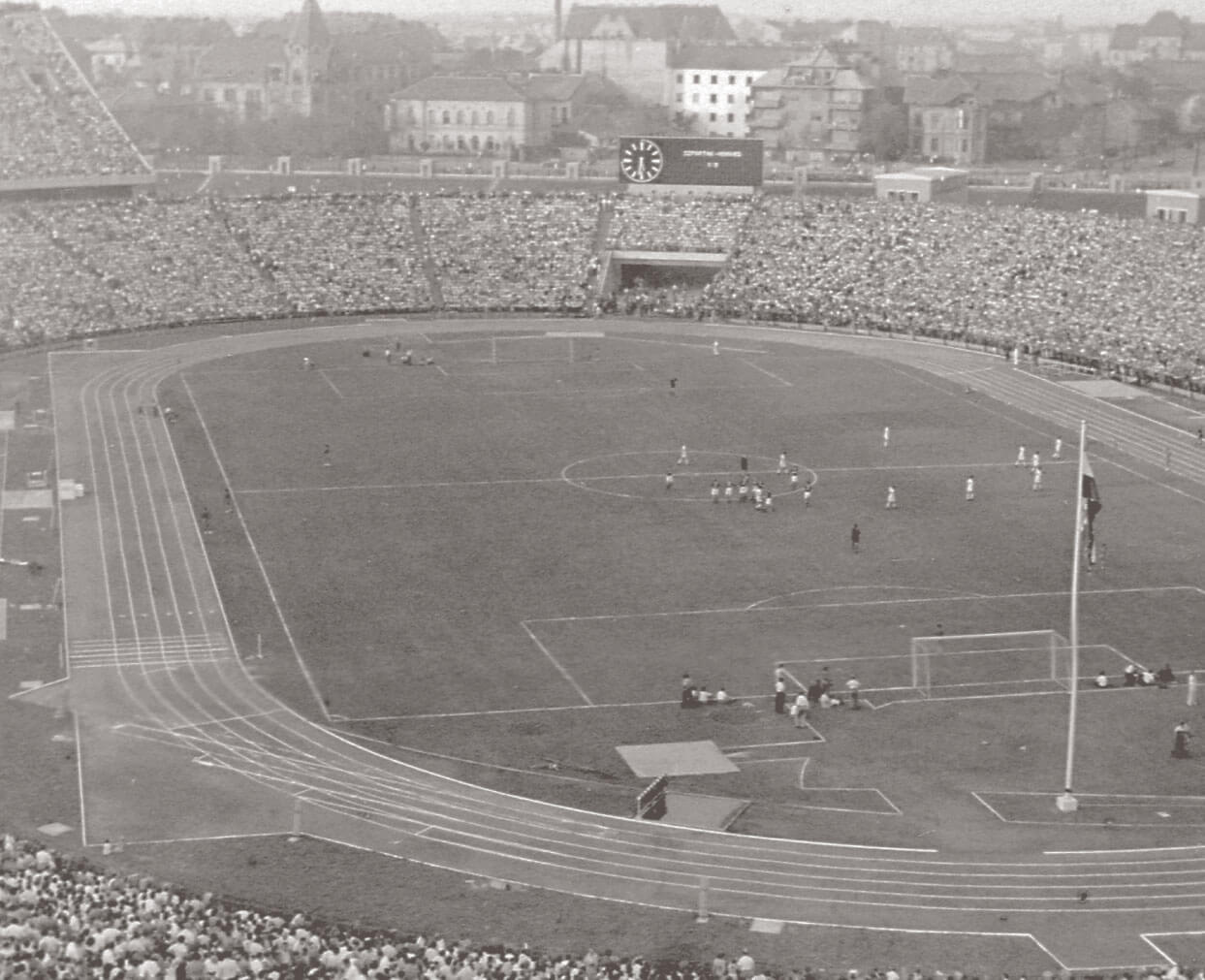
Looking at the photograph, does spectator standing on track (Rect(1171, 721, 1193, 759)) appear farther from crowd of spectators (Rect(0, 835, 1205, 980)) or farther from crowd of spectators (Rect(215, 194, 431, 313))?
crowd of spectators (Rect(215, 194, 431, 313))

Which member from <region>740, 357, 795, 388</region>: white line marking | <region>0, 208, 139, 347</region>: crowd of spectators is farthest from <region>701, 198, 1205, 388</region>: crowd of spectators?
<region>0, 208, 139, 347</region>: crowd of spectators

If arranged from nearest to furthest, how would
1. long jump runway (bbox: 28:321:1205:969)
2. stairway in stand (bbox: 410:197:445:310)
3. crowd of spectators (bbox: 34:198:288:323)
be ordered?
long jump runway (bbox: 28:321:1205:969) → crowd of spectators (bbox: 34:198:288:323) → stairway in stand (bbox: 410:197:445:310)

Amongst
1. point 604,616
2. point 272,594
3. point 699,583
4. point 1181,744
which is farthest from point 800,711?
point 272,594

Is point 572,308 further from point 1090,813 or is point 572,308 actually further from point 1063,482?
point 1090,813

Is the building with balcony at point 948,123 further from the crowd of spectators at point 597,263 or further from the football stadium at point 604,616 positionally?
the football stadium at point 604,616

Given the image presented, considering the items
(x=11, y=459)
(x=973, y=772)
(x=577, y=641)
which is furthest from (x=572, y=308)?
(x=973, y=772)

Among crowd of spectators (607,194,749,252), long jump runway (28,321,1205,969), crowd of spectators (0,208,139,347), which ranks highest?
crowd of spectators (607,194,749,252)
